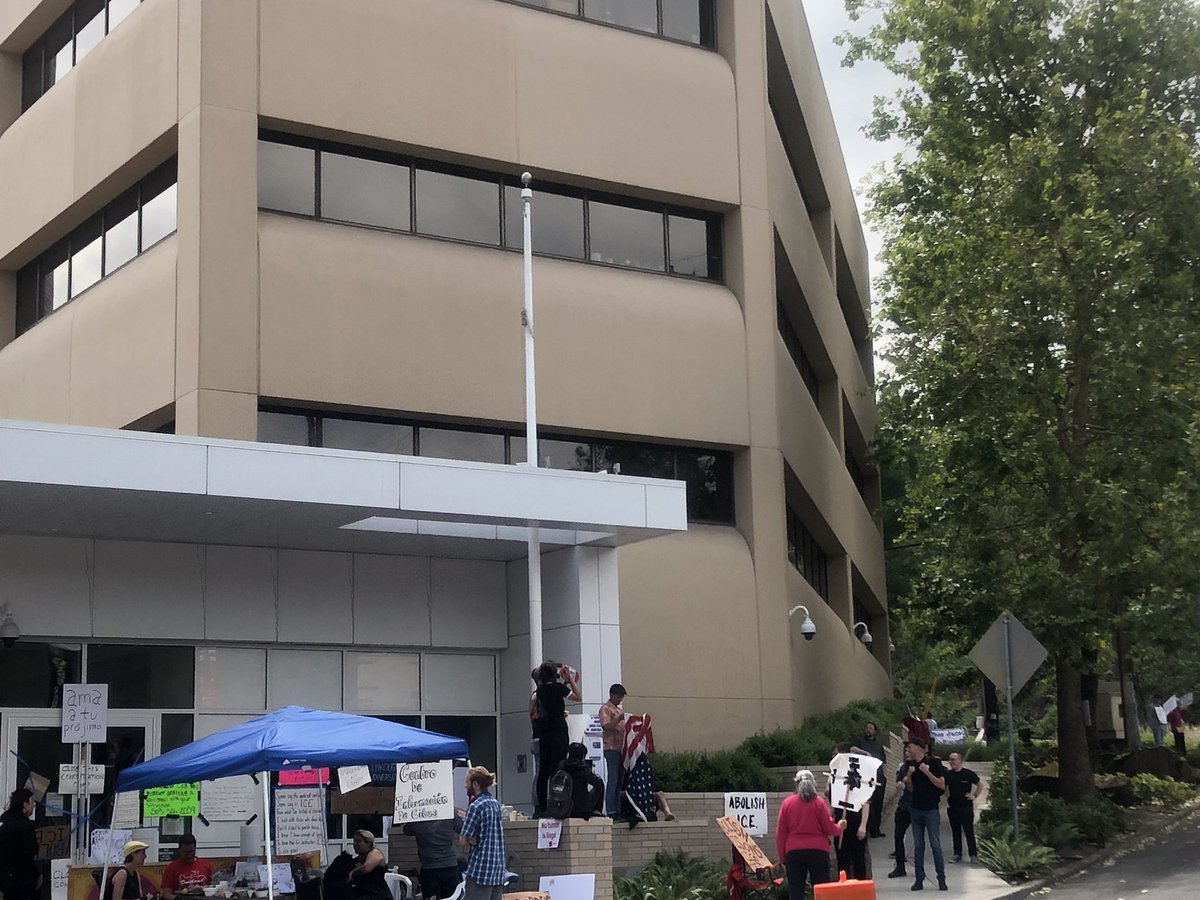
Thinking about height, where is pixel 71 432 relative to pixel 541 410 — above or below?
below

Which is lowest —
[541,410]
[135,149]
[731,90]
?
[541,410]

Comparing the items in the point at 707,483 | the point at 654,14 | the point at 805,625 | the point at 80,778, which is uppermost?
the point at 654,14

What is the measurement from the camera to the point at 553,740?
56.3 ft

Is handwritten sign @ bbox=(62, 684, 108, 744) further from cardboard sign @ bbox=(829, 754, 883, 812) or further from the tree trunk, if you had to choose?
the tree trunk

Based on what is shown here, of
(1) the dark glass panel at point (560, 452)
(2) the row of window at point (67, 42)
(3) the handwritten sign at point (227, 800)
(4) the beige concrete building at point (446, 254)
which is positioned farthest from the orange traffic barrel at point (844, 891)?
(2) the row of window at point (67, 42)

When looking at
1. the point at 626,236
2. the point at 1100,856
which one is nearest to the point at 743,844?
the point at 1100,856

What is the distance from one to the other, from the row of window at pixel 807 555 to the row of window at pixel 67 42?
15932mm

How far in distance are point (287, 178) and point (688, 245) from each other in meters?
7.69

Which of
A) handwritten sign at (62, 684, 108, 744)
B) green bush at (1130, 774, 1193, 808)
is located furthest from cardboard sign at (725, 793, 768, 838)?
green bush at (1130, 774, 1193, 808)

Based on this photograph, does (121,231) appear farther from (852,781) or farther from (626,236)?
(852,781)

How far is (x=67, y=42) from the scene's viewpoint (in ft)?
94.5

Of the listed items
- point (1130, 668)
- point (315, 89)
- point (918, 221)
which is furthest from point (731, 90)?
point (1130, 668)

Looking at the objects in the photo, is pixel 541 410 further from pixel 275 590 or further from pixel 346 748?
pixel 346 748

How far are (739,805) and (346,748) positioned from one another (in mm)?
6350
